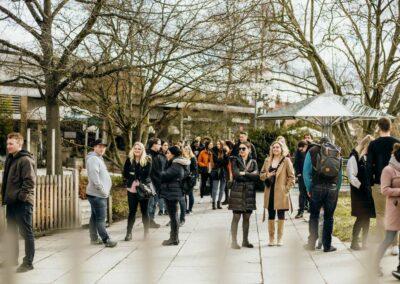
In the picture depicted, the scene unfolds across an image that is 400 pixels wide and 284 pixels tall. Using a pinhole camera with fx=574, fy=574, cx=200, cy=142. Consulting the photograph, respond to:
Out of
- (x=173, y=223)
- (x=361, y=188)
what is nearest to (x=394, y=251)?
(x=361, y=188)

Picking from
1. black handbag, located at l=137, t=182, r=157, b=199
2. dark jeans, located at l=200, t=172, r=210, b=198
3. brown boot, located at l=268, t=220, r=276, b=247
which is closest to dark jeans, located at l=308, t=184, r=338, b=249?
brown boot, located at l=268, t=220, r=276, b=247

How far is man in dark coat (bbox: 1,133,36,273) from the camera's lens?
Answer: 7.43 meters

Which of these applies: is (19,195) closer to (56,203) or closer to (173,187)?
(173,187)

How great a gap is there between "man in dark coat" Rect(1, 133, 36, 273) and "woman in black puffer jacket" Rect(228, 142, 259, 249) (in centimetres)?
321

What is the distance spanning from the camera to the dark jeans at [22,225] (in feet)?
24.5

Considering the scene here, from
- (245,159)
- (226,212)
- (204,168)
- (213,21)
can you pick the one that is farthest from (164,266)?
(204,168)

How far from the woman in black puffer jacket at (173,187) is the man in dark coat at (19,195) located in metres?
2.68

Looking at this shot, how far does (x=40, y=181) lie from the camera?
11.0 m

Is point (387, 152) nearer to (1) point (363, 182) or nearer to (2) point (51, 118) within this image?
(1) point (363, 182)

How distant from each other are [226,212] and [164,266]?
6.72 m

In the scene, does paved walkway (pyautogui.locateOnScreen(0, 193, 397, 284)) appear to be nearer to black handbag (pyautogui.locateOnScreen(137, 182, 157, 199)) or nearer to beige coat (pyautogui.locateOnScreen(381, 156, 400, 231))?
beige coat (pyautogui.locateOnScreen(381, 156, 400, 231))

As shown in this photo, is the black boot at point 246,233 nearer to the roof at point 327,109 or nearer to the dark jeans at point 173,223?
the dark jeans at point 173,223

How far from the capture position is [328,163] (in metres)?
8.73

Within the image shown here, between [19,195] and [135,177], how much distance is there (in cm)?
304
